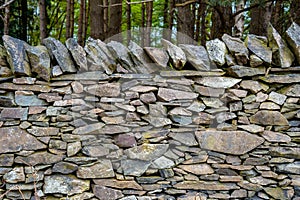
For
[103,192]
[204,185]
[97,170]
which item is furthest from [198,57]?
[103,192]

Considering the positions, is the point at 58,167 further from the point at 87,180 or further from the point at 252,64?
the point at 252,64

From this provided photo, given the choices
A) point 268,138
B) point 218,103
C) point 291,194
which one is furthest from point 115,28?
point 291,194

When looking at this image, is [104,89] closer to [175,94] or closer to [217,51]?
[175,94]

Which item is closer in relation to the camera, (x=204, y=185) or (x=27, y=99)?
(x=27, y=99)

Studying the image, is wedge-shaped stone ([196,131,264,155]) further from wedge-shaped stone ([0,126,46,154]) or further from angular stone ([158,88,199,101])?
wedge-shaped stone ([0,126,46,154])

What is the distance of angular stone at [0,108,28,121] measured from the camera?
1985 mm

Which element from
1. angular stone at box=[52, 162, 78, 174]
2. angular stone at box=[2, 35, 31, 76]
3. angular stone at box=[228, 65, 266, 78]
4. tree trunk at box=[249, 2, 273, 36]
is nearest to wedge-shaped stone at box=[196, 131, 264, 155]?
angular stone at box=[228, 65, 266, 78]

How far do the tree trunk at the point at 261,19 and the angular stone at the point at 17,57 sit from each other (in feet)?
11.3

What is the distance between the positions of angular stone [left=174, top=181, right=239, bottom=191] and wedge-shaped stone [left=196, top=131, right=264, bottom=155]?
257 mm

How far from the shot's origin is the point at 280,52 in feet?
6.84

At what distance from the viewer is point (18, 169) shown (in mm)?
2018

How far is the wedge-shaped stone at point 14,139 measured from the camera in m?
2.00

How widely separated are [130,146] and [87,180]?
1.35 ft

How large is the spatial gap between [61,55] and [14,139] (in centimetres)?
70
